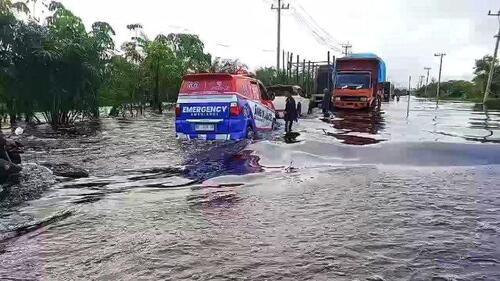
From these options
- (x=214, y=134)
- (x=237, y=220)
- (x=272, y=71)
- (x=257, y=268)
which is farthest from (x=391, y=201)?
(x=272, y=71)

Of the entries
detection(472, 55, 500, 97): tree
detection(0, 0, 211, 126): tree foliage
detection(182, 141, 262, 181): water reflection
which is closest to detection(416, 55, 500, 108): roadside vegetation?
detection(472, 55, 500, 97): tree

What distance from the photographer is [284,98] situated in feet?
78.2

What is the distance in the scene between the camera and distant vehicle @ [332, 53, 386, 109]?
92.5 feet

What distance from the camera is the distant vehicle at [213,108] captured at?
1223 cm

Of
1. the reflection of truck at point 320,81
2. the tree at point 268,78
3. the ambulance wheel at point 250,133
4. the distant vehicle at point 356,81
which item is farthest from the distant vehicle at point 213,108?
the tree at point 268,78

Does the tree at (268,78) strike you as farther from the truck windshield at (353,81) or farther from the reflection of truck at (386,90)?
the truck windshield at (353,81)

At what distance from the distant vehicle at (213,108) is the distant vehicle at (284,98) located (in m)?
9.25

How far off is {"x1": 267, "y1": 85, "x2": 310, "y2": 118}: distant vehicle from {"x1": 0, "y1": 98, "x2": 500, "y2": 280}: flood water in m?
12.5

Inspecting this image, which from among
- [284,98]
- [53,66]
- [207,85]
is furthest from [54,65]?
[284,98]

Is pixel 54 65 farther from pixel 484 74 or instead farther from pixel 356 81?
pixel 484 74

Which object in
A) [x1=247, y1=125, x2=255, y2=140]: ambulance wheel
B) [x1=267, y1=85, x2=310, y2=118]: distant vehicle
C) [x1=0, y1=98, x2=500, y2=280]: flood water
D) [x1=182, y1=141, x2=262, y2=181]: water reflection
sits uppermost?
[x1=267, y1=85, x2=310, y2=118]: distant vehicle

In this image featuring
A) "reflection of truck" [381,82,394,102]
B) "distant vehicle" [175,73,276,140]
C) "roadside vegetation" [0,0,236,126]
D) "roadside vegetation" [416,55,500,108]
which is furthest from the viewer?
"roadside vegetation" [416,55,500,108]

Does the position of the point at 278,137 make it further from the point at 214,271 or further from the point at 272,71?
the point at 272,71

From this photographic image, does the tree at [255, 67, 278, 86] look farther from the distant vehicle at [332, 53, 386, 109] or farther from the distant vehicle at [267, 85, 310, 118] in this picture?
the distant vehicle at [267, 85, 310, 118]
